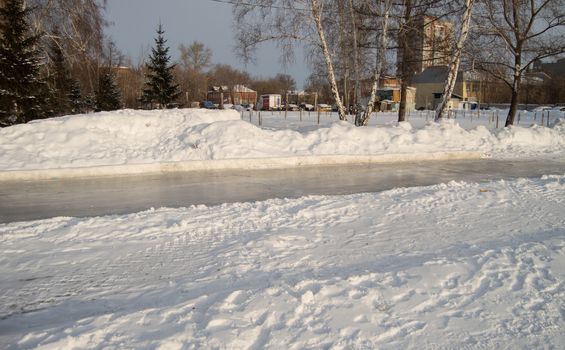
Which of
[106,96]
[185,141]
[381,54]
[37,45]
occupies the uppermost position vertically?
[37,45]

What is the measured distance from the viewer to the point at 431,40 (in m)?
18.9

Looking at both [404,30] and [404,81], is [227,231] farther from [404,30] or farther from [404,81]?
[404,81]

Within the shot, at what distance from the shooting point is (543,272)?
4254 millimetres

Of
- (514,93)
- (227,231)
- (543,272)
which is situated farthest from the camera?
(514,93)

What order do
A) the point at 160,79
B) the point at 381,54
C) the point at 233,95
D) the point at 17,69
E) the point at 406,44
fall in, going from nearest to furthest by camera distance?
the point at 17,69 → the point at 381,54 → the point at 406,44 → the point at 160,79 → the point at 233,95

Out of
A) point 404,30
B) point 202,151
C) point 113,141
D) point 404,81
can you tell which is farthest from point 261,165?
point 404,81

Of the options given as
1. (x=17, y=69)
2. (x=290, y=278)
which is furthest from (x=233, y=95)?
(x=290, y=278)

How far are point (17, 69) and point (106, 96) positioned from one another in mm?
17619

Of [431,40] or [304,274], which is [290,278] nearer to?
[304,274]

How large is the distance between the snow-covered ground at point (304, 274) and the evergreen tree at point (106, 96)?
99.9ft

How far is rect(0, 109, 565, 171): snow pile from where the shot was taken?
11.1 meters

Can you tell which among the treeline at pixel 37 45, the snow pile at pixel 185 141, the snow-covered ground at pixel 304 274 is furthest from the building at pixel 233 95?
the snow-covered ground at pixel 304 274

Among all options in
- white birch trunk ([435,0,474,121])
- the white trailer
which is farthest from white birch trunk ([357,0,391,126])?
the white trailer

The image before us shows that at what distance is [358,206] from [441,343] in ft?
13.7
